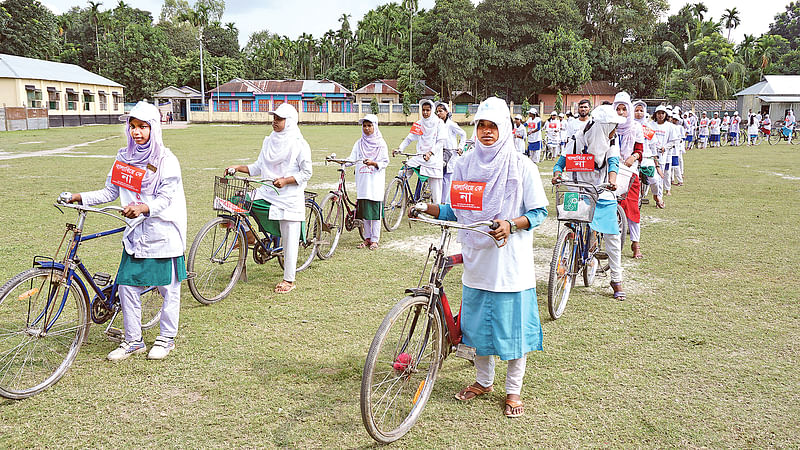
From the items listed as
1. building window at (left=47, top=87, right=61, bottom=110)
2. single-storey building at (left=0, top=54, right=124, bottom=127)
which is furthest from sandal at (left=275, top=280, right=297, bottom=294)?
building window at (left=47, top=87, right=61, bottom=110)

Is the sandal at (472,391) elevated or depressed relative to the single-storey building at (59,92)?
depressed

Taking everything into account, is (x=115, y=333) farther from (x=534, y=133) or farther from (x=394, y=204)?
(x=534, y=133)

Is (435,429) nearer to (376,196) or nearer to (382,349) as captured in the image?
(382,349)

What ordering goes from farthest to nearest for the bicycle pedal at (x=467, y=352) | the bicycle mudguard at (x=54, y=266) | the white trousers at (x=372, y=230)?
the white trousers at (x=372, y=230), the bicycle mudguard at (x=54, y=266), the bicycle pedal at (x=467, y=352)

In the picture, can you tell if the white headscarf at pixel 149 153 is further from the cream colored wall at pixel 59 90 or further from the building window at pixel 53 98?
the building window at pixel 53 98

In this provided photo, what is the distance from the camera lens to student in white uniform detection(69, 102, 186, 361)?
4.04 metres

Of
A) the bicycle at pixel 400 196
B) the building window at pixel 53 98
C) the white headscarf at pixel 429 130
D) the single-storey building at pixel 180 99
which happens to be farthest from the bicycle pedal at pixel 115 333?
the single-storey building at pixel 180 99

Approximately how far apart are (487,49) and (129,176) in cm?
4964

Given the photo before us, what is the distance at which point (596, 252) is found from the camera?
19.4ft

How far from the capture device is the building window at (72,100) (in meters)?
45.1

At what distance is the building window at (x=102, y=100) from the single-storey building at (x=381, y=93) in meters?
21.2

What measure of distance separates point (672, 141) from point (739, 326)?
27.7ft

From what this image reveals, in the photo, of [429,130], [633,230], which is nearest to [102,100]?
[429,130]

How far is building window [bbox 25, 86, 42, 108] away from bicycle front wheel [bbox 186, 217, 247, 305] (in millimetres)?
42104
